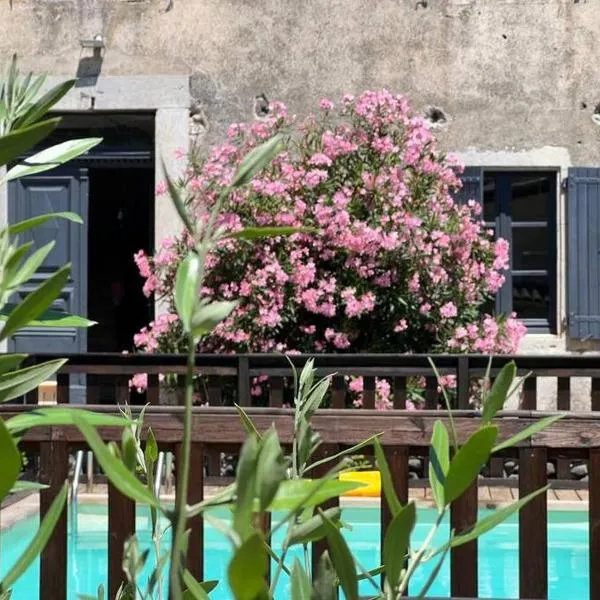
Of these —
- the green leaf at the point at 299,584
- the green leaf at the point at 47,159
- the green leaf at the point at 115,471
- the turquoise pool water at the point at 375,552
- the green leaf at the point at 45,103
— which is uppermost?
the green leaf at the point at 45,103

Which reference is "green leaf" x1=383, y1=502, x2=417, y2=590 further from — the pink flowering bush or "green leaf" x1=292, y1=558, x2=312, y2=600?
the pink flowering bush

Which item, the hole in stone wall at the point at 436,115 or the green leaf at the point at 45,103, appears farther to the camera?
the hole in stone wall at the point at 436,115

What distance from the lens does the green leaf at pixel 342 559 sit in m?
0.73

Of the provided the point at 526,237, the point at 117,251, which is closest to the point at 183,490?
the point at 526,237

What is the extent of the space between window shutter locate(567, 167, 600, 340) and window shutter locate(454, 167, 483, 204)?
62 centimetres

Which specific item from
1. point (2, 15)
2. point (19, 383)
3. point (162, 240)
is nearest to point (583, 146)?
point (162, 240)

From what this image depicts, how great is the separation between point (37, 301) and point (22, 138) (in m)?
0.10

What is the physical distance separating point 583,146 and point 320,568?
7.88 metres

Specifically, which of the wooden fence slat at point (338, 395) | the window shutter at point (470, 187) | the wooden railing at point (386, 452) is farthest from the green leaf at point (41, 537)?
A: the window shutter at point (470, 187)

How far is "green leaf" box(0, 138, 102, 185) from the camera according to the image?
957 millimetres

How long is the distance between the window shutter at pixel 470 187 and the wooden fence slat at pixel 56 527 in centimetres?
578

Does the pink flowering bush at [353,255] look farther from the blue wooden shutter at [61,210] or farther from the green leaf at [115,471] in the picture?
the green leaf at [115,471]

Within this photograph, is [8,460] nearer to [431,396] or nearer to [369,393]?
[369,393]

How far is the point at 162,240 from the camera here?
317 inches
